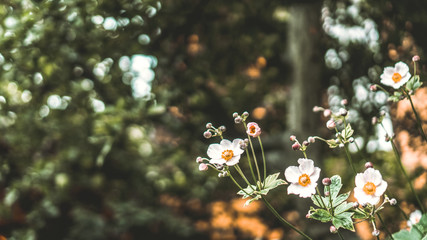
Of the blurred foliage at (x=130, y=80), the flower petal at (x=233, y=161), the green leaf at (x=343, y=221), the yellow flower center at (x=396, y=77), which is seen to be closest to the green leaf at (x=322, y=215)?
the green leaf at (x=343, y=221)

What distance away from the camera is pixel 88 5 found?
99 cm

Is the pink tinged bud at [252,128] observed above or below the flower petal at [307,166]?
above

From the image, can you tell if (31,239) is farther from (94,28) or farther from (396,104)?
(396,104)

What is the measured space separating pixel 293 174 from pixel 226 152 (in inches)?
4.0

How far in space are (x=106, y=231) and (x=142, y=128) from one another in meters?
1.67

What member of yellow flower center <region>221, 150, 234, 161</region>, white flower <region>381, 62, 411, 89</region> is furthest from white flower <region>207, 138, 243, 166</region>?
white flower <region>381, 62, 411, 89</region>

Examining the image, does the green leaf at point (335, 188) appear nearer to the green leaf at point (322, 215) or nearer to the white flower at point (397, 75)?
the green leaf at point (322, 215)

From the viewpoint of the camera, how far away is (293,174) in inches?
19.7

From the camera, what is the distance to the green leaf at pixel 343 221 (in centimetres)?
47

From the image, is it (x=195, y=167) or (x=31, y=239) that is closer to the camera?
(x=31, y=239)

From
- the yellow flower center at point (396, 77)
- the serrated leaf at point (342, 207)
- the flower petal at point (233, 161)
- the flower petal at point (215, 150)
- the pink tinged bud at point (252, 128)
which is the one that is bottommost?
the serrated leaf at point (342, 207)

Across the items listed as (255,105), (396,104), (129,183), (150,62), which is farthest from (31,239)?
(396,104)

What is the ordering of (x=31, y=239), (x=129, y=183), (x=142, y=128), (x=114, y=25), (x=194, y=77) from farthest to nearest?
(x=129, y=183) → (x=31, y=239) → (x=194, y=77) → (x=142, y=128) → (x=114, y=25)

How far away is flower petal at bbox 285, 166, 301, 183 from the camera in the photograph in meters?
0.50
